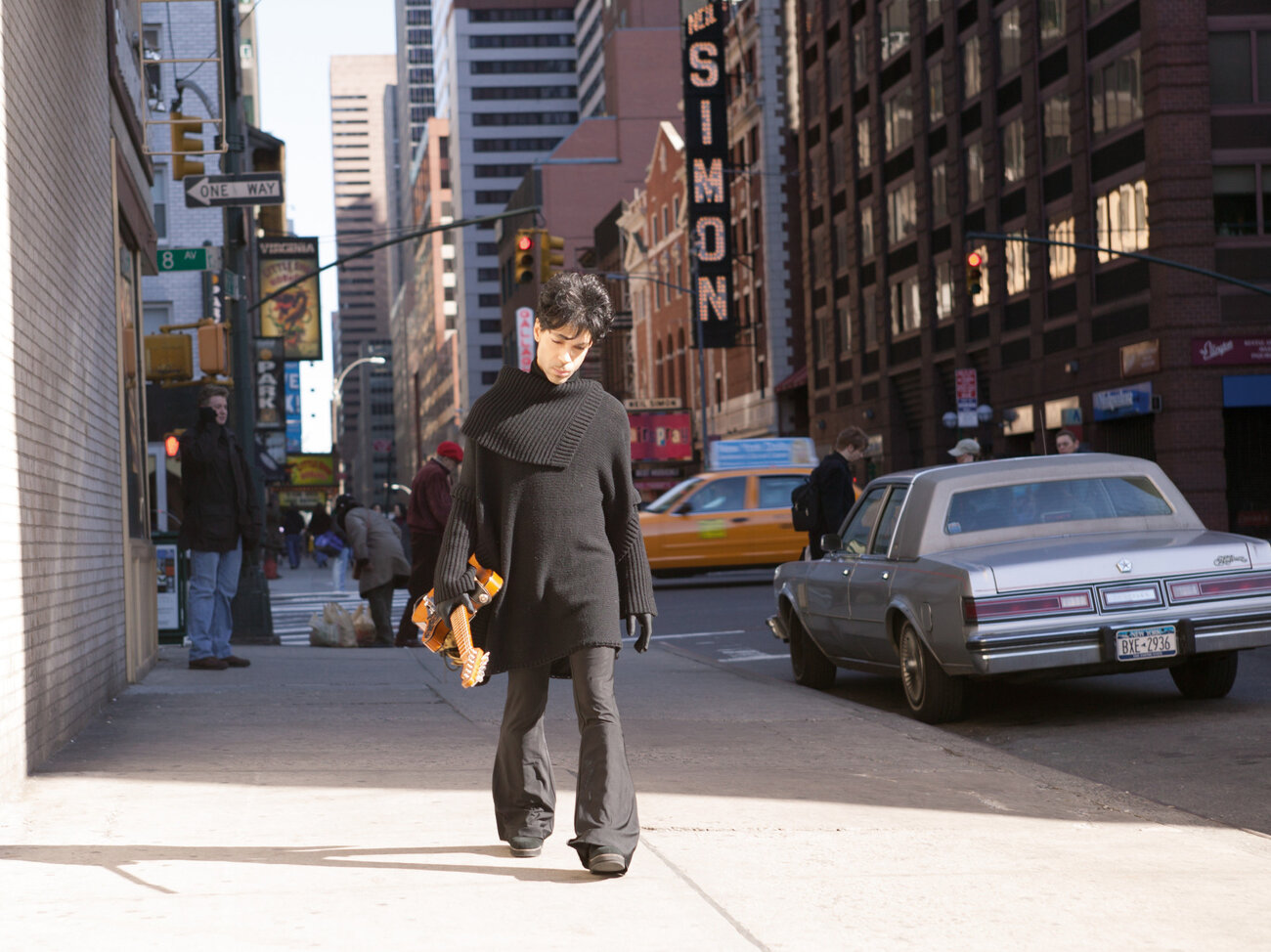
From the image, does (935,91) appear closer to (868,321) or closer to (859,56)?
(859,56)

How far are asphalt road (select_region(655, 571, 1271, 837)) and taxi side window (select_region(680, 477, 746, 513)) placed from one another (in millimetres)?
11826

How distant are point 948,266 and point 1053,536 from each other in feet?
116

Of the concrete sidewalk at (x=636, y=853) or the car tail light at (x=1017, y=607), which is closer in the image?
the concrete sidewalk at (x=636, y=853)

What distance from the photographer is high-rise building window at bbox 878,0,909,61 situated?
4756cm

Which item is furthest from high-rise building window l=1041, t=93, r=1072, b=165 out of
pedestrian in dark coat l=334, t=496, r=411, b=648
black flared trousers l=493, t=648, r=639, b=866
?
black flared trousers l=493, t=648, r=639, b=866

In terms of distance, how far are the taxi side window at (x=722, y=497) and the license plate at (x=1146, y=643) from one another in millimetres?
16930

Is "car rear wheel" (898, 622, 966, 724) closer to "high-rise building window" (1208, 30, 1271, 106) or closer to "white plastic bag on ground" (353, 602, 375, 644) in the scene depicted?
"white plastic bag on ground" (353, 602, 375, 644)

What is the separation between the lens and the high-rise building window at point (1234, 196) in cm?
3306

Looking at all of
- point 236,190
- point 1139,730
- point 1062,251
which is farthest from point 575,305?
point 1062,251

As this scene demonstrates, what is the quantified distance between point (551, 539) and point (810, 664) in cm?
670

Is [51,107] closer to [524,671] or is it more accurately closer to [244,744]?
[244,744]

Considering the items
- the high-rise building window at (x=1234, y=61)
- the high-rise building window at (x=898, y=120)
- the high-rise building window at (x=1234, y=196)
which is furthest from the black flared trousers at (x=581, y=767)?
the high-rise building window at (x=898, y=120)

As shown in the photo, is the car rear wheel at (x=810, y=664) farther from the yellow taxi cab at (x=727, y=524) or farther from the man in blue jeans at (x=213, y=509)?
the yellow taxi cab at (x=727, y=524)

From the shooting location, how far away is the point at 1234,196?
33125 mm
